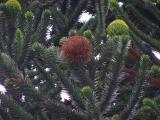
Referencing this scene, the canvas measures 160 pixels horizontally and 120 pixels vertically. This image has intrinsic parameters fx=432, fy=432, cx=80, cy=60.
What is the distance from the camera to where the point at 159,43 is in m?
3.27

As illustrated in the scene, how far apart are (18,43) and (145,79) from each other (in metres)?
0.93

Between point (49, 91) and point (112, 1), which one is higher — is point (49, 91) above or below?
below

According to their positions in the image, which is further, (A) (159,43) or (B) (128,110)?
(A) (159,43)

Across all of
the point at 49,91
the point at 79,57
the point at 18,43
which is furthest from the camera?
the point at 49,91

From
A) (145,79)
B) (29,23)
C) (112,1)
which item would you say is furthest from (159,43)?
(29,23)

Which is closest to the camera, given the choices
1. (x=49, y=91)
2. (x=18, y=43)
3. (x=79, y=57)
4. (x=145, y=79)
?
(x=79, y=57)

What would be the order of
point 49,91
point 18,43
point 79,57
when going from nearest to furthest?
point 79,57, point 18,43, point 49,91

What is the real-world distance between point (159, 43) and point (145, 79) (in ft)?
2.60

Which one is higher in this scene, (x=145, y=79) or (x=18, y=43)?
(x=18, y=43)

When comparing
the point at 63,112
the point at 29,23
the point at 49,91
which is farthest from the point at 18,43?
the point at 63,112

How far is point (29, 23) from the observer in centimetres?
305

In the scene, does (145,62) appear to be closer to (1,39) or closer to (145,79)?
(145,79)

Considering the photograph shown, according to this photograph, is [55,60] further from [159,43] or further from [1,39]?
[159,43]

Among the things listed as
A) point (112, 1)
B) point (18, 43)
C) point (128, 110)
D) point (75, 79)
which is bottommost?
point (128, 110)
